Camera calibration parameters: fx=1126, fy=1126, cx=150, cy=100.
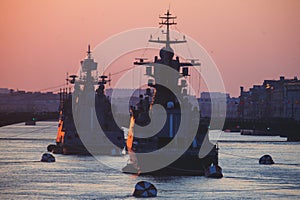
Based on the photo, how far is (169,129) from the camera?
8869 centimetres

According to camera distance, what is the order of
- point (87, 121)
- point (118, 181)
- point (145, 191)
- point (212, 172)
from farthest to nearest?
point (87, 121) < point (212, 172) < point (118, 181) < point (145, 191)

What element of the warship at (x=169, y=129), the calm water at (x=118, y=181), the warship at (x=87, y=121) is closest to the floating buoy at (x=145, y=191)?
the calm water at (x=118, y=181)

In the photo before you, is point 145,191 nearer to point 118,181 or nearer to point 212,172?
point 118,181

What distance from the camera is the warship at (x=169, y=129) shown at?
85938mm

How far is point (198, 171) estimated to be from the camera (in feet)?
283

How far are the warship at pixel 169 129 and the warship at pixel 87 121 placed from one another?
91.1 ft

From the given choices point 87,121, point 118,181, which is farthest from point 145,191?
point 87,121

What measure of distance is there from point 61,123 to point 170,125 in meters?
40.2

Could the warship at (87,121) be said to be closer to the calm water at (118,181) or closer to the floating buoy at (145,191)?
the calm water at (118,181)

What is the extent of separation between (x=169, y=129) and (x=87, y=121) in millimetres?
38028

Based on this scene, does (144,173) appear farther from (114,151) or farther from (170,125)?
(114,151)

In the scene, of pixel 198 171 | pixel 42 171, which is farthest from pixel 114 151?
pixel 198 171

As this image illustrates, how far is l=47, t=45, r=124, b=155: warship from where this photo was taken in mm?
122250

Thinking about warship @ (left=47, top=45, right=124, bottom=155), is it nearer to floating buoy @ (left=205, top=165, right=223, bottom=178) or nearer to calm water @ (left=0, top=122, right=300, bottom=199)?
calm water @ (left=0, top=122, right=300, bottom=199)
